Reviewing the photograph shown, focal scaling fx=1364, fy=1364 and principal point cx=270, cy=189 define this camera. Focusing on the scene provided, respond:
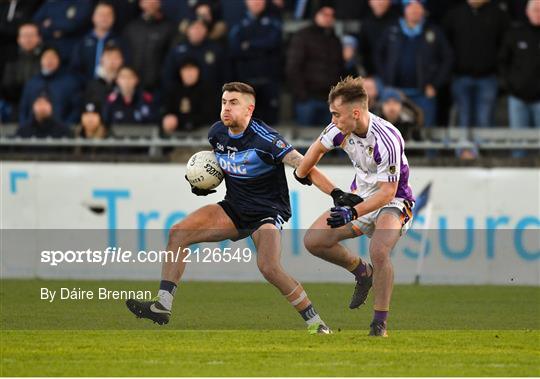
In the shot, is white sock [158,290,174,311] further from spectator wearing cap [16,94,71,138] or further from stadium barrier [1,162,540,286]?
spectator wearing cap [16,94,71,138]

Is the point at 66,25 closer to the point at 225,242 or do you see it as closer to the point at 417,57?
the point at 225,242

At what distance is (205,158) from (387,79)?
276 inches

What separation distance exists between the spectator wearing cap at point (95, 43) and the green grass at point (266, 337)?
15.0ft

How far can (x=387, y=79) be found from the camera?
18.9 meters

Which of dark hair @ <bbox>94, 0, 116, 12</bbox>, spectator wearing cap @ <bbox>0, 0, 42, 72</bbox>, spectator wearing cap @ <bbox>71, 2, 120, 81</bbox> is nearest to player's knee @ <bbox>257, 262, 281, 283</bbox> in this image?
spectator wearing cap @ <bbox>71, 2, 120, 81</bbox>

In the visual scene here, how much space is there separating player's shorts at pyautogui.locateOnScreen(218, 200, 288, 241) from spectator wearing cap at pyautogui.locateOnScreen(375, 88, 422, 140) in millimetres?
5448

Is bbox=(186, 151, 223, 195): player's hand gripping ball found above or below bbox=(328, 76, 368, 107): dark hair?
below

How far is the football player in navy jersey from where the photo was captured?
38.8 ft

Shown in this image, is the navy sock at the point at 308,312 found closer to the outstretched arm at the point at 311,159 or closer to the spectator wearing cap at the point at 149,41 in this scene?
the outstretched arm at the point at 311,159

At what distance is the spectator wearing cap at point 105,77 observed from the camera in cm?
1917

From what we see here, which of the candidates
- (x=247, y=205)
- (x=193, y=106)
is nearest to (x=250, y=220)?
(x=247, y=205)

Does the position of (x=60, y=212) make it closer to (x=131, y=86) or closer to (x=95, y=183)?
(x=95, y=183)

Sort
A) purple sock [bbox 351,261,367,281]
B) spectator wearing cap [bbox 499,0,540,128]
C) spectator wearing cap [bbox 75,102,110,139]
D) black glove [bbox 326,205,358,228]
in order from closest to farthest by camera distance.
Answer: black glove [bbox 326,205,358,228] → purple sock [bbox 351,261,367,281] → spectator wearing cap [bbox 499,0,540,128] → spectator wearing cap [bbox 75,102,110,139]

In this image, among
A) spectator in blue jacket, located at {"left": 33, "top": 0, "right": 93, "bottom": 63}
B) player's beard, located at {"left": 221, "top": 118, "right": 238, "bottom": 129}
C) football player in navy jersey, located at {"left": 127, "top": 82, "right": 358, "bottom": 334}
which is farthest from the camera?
spectator in blue jacket, located at {"left": 33, "top": 0, "right": 93, "bottom": 63}
